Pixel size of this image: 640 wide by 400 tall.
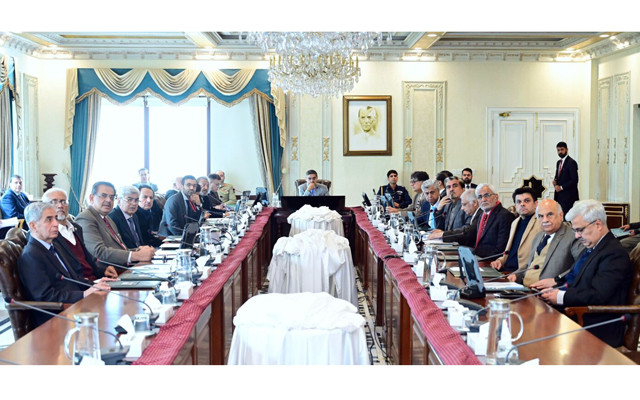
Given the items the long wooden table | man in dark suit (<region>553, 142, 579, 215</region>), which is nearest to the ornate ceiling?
man in dark suit (<region>553, 142, 579, 215</region>)

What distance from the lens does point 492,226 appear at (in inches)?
215

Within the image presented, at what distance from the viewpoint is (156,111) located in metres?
11.7

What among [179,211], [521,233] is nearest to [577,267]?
[521,233]

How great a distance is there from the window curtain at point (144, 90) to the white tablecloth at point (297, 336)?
822 centimetres

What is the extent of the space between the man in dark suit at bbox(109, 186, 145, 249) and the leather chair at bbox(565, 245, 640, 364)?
3.61 meters

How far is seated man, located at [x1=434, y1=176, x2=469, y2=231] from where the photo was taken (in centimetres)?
652

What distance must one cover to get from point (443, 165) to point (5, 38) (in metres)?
7.16

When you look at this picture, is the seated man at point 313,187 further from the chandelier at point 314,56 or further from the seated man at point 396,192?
the chandelier at point 314,56

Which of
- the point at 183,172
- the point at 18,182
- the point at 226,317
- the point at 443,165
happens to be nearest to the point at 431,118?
the point at 443,165

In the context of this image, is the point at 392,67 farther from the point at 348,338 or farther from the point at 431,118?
the point at 348,338

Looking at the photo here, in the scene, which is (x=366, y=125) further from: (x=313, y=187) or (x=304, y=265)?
(x=304, y=265)

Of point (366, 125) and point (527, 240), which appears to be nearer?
point (527, 240)

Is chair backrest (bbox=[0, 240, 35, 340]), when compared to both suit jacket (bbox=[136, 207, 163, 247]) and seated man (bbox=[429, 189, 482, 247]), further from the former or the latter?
seated man (bbox=[429, 189, 482, 247])

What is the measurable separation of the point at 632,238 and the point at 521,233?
147 cm
